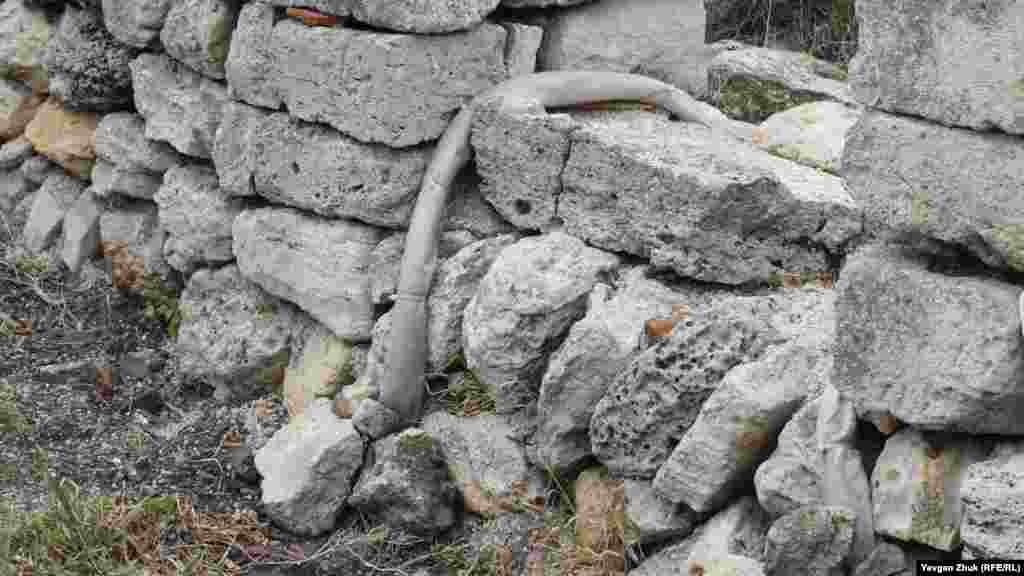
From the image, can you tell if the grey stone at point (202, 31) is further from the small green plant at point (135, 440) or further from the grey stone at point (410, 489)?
the grey stone at point (410, 489)

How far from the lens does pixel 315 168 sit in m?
5.23

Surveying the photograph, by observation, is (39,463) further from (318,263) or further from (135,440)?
(318,263)

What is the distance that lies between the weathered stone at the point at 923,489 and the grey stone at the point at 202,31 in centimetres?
331

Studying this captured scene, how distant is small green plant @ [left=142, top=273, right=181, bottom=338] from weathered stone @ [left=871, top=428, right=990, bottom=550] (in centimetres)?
347

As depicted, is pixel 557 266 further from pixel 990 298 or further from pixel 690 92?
pixel 990 298

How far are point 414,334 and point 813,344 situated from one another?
1514 mm

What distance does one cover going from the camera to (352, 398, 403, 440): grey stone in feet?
16.0

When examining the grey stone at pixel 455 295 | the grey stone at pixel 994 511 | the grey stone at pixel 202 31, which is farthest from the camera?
the grey stone at pixel 202 31

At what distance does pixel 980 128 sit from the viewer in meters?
3.20

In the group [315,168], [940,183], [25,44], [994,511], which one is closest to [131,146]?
[25,44]

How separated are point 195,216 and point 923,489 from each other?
3447mm

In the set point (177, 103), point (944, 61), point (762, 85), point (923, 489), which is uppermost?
point (944, 61)

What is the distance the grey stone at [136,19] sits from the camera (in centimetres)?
611

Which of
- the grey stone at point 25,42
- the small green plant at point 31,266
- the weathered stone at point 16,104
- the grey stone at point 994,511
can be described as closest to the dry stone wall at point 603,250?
the grey stone at point 994,511
